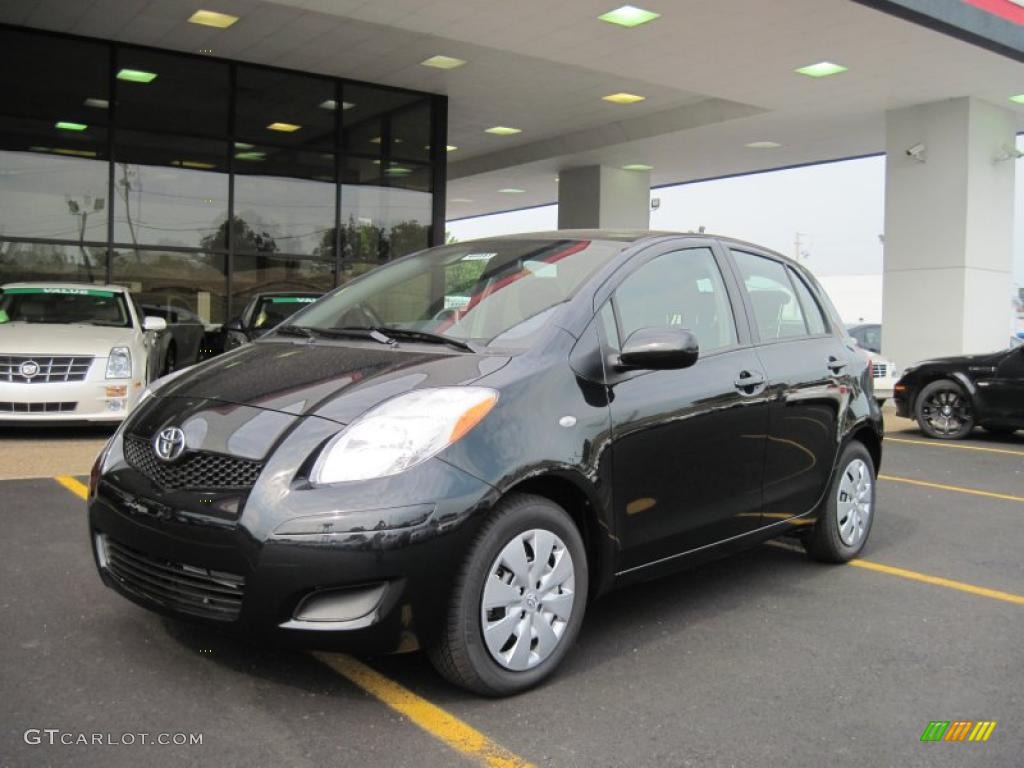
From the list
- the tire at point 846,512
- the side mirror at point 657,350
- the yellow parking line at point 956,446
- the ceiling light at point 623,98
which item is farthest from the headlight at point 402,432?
the ceiling light at point 623,98

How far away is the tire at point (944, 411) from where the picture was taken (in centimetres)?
1105

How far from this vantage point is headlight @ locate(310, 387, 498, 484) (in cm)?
293

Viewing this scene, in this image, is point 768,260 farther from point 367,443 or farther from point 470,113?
point 470,113

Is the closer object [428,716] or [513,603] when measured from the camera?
[428,716]

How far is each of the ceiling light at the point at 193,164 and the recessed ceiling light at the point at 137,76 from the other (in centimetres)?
129

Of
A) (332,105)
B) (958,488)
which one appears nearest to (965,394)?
(958,488)

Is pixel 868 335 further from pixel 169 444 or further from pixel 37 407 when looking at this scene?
pixel 169 444

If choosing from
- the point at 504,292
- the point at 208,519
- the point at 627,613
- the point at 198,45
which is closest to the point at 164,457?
the point at 208,519

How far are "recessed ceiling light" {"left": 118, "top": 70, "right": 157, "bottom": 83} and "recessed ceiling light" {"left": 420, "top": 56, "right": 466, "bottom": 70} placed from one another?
14.0ft

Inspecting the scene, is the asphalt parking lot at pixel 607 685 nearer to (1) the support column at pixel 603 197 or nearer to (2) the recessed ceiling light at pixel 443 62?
(2) the recessed ceiling light at pixel 443 62

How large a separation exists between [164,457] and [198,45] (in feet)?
44.2

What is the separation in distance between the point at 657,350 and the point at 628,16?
30.9 feet

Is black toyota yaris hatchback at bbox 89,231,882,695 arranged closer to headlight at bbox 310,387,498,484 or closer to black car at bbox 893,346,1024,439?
headlight at bbox 310,387,498,484

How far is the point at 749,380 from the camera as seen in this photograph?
4.23 meters
